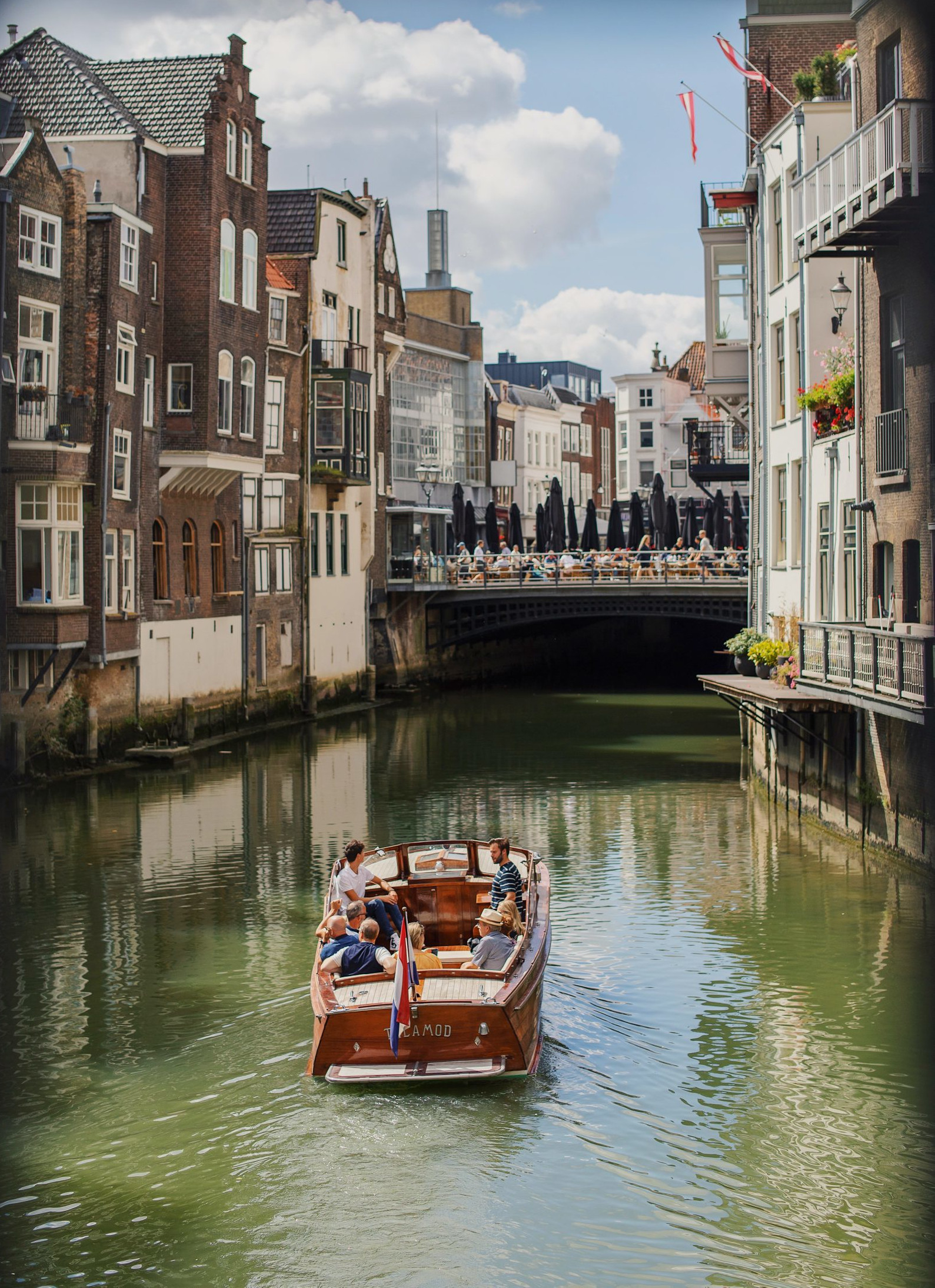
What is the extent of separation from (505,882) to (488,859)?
4.80ft

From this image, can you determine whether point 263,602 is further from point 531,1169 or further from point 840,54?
point 531,1169

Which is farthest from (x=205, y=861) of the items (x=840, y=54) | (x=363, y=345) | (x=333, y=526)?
(x=363, y=345)

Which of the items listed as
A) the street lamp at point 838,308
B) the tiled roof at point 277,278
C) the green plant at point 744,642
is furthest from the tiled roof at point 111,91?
the green plant at point 744,642

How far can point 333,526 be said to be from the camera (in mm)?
50125

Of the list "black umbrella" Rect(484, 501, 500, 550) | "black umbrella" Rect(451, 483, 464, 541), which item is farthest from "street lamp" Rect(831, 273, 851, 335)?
"black umbrella" Rect(484, 501, 500, 550)

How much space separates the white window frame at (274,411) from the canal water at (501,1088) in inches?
784

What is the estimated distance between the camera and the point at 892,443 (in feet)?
69.5

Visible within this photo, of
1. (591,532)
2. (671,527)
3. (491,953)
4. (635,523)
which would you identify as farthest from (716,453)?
(491,953)

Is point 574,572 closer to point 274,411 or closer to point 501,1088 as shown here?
point 274,411

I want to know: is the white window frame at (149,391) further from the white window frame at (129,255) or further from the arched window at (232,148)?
the arched window at (232,148)

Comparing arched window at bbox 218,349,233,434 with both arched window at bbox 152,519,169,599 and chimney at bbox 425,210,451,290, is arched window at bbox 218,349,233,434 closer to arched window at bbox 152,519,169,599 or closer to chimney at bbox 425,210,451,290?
arched window at bbox 152,519,169,599

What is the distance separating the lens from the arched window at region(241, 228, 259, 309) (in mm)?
40216

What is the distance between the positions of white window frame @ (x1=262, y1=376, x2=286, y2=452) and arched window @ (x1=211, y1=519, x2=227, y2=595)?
4537mm

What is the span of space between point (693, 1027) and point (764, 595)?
18.5 meters
